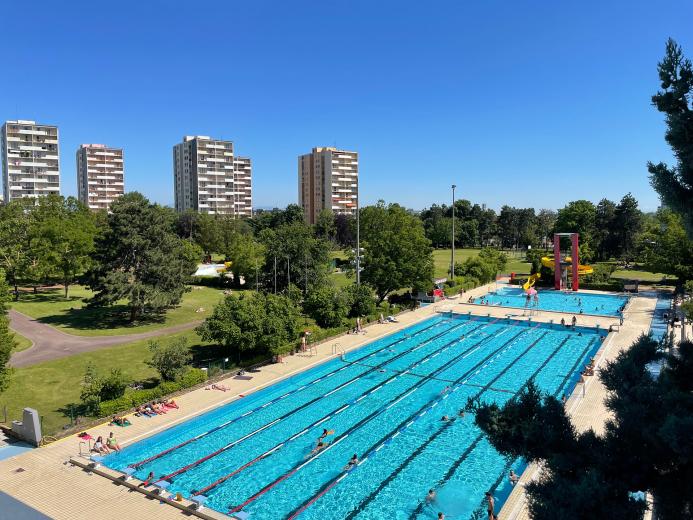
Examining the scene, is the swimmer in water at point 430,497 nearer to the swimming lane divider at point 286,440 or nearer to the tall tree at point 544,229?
the swimming lane divider at point 286,440

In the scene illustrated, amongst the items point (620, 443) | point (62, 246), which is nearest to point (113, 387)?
point (620, 443)

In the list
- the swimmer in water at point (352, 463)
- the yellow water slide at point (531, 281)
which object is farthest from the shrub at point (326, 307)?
the yellow water slide at point (531, 281)

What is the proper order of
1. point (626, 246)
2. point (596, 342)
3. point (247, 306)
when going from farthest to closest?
point (626, 246) → point (596, 342) → point (247, 306)

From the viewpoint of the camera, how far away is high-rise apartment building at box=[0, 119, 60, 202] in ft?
282

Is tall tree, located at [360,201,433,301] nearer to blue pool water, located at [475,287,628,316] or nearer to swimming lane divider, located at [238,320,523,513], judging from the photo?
blue pool water, located at [475,287,628,316]

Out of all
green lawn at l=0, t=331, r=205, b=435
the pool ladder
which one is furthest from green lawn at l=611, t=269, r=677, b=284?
green lawn at l=0, t=331, r=205, b=435

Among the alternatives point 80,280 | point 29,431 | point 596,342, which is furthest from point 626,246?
point 29,431

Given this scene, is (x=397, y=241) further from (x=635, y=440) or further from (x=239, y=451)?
(x=635, y=440)

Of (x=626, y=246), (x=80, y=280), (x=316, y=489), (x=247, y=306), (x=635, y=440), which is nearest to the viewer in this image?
(x=635, y=440)

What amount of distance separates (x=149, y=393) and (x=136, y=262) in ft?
52.0

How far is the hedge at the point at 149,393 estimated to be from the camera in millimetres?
18547

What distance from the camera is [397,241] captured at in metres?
37.7

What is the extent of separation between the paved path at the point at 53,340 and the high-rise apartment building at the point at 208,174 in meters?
76.2

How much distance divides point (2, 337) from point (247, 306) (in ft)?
32.7
